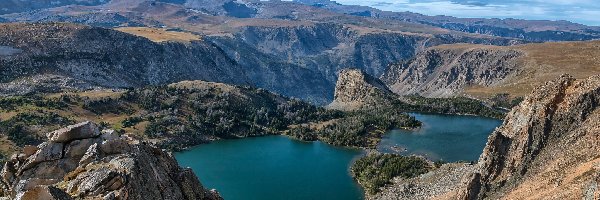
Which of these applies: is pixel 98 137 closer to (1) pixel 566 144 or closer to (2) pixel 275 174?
(1) pixel 566 144

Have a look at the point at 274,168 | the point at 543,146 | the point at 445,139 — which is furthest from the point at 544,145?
the point at 445,139

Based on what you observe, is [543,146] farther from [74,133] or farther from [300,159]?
[300,159]

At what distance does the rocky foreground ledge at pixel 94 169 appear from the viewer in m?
31.6

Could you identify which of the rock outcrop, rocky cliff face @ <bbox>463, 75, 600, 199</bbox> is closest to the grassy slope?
the rock outcrop

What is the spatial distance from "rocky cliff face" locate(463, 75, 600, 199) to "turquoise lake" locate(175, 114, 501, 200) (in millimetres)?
46108

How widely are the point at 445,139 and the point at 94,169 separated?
131722mm

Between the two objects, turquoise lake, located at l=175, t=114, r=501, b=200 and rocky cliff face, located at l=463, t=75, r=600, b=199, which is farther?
turquoise lake, located at l=175, t=114, r=501, b=200

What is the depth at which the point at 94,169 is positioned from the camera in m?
33.5

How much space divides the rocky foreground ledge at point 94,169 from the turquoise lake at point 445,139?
100m

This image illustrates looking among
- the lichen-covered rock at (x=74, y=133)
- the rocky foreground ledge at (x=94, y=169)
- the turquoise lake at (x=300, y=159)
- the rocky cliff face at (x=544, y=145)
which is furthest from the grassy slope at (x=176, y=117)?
the lichen-covered rock at (x=74, y=133)

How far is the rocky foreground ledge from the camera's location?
3162cm

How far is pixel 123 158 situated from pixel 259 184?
265ft

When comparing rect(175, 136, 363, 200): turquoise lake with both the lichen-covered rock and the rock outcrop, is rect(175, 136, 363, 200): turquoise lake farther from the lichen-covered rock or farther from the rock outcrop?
the lichen-covered rock

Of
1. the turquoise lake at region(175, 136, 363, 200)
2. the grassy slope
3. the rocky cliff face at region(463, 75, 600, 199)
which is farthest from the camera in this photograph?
the grassy slope
